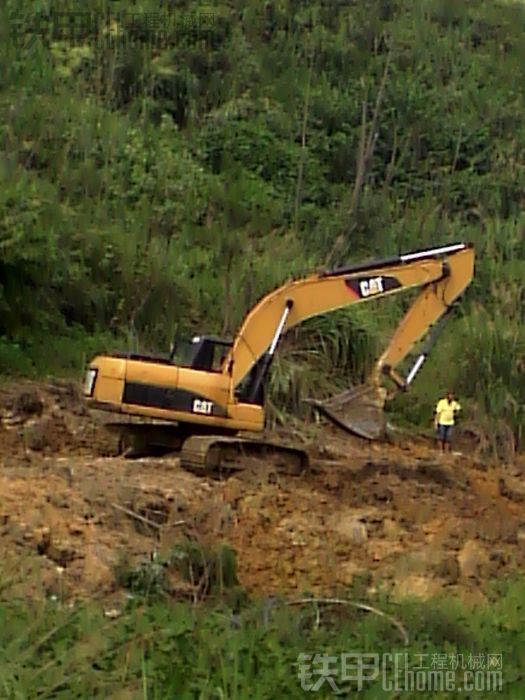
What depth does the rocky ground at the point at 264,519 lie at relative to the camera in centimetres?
787

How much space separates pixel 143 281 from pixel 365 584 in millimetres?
9662

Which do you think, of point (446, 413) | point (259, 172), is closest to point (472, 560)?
point (446, 413)

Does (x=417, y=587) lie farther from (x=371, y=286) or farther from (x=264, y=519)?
(x=371, y=286)

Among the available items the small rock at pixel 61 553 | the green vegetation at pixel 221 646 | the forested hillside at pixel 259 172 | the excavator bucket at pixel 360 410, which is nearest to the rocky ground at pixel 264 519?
the small rock at pixel 61 553

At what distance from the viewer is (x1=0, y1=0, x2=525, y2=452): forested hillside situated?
53.3ft

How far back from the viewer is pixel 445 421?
1417cm

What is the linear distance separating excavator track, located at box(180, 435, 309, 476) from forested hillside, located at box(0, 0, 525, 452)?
3.56m

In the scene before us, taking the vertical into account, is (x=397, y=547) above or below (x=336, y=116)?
below

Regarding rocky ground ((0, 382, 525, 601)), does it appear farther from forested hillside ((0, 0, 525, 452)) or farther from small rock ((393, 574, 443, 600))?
forested hillside ((0, 0, 525, 452))

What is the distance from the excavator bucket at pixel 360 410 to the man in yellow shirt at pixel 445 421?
1.63 metres

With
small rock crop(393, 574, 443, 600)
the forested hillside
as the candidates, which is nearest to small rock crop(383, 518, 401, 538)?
small rock crop(393, 574, 443, 600)

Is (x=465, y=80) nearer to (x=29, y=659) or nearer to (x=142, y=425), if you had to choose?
(x=142, y=425)

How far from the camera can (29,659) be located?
5.68m

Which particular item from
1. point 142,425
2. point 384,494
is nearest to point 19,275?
point 142,425
